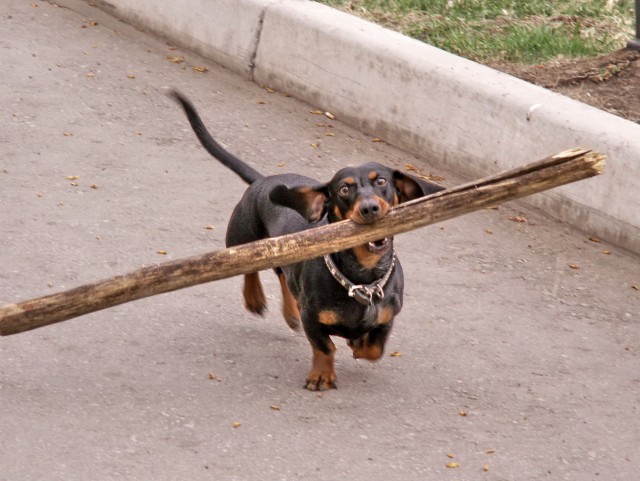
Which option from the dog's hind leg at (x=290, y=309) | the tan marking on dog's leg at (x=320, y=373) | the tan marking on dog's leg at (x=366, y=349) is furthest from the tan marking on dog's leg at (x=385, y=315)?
the dog's hind leg at (x=290, y=309)

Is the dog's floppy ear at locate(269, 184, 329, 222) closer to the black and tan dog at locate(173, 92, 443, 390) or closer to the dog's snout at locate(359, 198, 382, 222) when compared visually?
the black and tan dog at locate(173, 92, 443, 390)

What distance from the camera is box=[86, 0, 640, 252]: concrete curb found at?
19.9 feet

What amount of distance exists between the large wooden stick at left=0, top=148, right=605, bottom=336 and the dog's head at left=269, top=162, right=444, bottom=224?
0.08 metres

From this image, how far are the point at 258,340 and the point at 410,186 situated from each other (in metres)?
1.07

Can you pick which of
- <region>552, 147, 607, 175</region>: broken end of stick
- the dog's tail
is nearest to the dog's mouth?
<region>552, 147, 607, 175</region>: broken end of stick

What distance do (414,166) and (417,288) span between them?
146cm

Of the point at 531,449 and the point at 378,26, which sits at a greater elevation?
the point at 378,26

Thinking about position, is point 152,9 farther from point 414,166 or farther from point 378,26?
point 414,166

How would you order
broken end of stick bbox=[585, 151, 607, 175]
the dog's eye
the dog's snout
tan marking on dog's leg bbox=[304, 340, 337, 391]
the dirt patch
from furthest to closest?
the dirt patch, tan marking on dog's leg bbox=[304, 340, 337, 391], the dog's eye, the dog's snout, broken end of stick bbox=[585, 151, 607, 175]

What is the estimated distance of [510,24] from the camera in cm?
834

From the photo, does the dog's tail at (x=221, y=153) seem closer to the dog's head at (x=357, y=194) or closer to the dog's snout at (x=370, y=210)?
the dog's head at (x=357, y=194)

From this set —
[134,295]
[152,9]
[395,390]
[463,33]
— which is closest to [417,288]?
[395,390]

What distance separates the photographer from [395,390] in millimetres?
4684

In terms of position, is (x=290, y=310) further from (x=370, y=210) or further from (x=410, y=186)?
(x=370, y=210)
